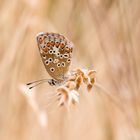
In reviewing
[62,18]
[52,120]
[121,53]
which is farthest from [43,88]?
[121,53]

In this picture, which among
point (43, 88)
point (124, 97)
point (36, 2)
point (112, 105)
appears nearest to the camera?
point (124, 97)

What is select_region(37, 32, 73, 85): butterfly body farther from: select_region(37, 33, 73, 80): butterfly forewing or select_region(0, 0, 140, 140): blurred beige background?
select_region(0, 0, 140, 140): blurred beige background

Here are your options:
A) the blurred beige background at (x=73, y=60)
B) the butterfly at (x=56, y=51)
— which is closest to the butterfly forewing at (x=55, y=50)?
the butterfly at (x=56, y=51)

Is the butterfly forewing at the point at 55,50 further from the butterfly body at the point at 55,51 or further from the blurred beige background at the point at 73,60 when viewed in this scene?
the blurred beige background at the point at 73,60

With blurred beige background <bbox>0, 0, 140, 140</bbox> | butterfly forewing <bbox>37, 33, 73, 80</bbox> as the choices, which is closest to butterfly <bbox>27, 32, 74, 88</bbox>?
butterfly forewing <bbox>37, 33, 73, 80</bbox>

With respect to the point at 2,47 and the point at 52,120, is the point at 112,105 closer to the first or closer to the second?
the point at 52,120

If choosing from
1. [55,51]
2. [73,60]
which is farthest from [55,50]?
[73,60]
